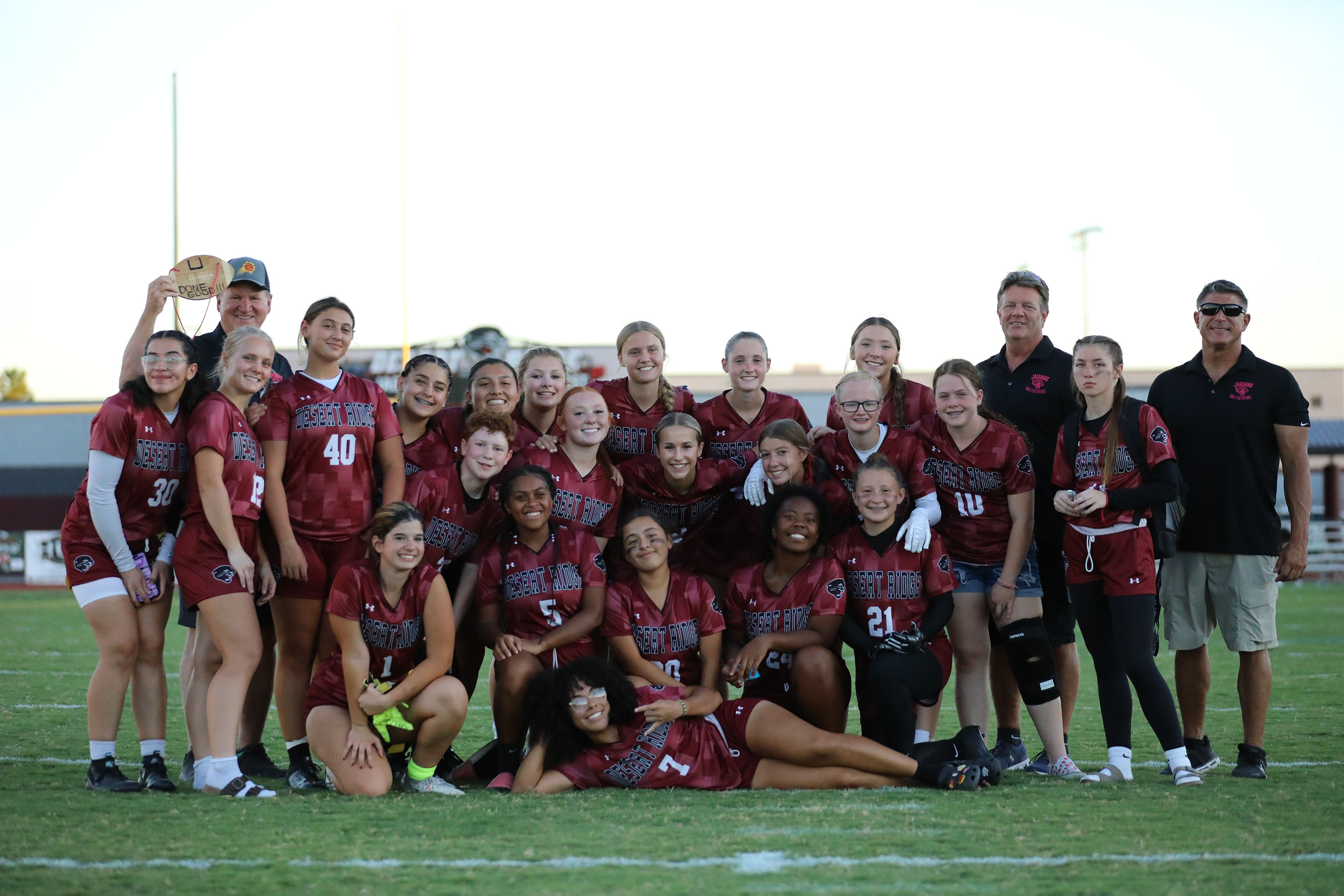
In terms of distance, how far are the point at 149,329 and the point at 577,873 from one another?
2.71 meters

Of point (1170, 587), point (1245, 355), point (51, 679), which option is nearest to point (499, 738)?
point (1170, 587)

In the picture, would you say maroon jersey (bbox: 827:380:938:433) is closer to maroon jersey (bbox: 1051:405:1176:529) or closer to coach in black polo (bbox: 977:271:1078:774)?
coach in black polo (bbox: 977:271:1078:774)

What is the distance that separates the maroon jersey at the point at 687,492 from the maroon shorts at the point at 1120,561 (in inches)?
53.3

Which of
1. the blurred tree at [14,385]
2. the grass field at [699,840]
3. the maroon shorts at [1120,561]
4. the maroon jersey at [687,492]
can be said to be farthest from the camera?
the blurred tree at [14,385]

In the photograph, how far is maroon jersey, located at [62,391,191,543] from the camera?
3.99m

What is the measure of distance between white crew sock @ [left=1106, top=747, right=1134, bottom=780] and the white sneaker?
7.64ft

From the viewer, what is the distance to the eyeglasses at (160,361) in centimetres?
407

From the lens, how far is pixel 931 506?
447cm

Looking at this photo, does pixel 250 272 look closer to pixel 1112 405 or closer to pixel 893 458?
pixel 893 458

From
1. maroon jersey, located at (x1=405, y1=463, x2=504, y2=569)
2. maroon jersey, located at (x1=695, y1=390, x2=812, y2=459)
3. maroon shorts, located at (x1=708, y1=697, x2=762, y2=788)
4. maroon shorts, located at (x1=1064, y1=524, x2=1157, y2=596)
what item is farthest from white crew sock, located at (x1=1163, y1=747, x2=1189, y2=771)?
maroon jersey, located at (x1=405, y1=463, x2=504, y2=569)

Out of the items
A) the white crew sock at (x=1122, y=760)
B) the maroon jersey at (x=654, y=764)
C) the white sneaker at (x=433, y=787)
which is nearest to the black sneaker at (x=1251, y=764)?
the white crew sock at (x=1122, y=760)

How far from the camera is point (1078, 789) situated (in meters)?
3.94

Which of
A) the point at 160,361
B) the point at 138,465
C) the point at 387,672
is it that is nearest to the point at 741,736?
the point at 387,672

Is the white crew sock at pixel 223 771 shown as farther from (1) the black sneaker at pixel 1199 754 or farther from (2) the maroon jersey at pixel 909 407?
(1) the black sneaker at pixel 1199 754
